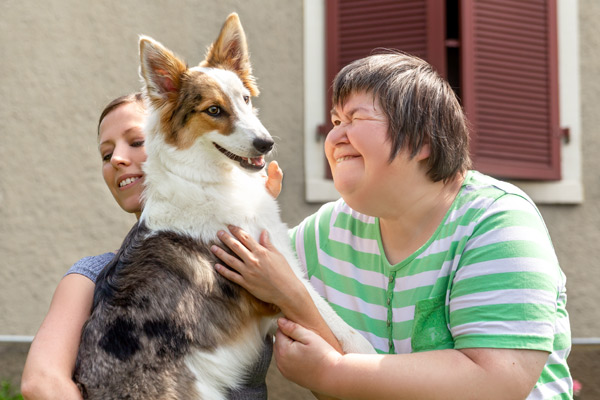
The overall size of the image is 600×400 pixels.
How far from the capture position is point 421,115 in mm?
2123

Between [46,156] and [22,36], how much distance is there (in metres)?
0.97

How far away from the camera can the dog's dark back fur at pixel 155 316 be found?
6.96 ft

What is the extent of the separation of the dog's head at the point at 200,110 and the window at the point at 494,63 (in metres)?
3.06

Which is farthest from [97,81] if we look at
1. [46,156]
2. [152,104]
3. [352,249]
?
[352,249]

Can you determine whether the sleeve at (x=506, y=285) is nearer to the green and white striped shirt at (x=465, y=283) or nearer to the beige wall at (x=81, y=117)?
the green and white striped shirt at (x=465, y=283)

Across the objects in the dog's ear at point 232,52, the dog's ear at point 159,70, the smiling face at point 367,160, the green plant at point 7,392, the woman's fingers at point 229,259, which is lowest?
the green plant at point 7,392

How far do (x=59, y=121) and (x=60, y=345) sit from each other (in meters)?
3.81

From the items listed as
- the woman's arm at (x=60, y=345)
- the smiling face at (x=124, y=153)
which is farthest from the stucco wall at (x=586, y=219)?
the woman's arm at (x=60, y=345)

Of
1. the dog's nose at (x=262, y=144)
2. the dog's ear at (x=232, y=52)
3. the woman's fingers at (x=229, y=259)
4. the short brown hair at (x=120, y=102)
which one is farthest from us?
the dog's ear at (x=232, y=52)

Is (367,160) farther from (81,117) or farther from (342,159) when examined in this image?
(81,117)

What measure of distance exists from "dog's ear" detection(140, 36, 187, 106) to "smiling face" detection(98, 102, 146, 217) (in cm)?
12

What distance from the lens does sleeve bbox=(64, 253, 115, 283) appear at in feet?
7.80

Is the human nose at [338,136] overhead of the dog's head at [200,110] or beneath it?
beneath

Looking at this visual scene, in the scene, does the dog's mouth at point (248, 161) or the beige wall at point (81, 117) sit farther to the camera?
the beige wall at point (81, 117)
